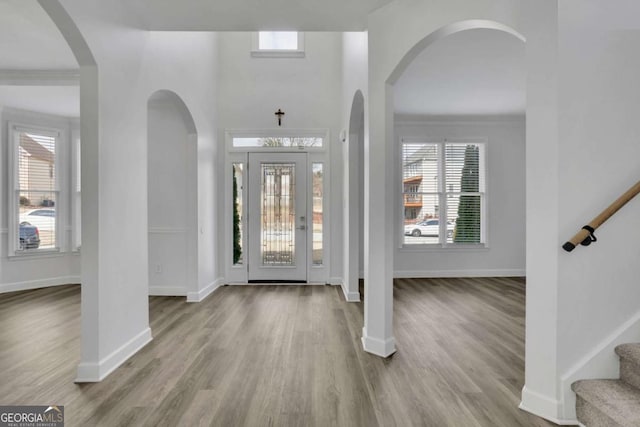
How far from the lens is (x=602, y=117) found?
6.65 ft

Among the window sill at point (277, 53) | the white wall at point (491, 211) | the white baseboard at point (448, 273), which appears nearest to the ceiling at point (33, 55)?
the window sill at point (277, 53)

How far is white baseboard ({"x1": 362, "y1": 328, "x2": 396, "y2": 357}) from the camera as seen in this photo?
296 cm

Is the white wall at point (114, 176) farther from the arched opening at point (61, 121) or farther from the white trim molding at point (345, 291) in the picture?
the white trim molding at point (345, 291)

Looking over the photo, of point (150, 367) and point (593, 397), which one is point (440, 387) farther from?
point (150, 367)

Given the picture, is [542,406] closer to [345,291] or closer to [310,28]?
[345,291]

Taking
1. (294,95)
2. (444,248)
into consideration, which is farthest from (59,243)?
(444,248)

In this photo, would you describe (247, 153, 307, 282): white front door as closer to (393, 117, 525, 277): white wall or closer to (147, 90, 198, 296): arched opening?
(147, 90, 198, 296): arched opening

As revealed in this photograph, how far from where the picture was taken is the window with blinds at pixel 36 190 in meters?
5.41

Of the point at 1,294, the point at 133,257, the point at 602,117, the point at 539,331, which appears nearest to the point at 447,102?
the point at 602,117

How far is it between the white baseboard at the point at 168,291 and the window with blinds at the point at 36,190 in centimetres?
217

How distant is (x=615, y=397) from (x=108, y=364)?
320cm

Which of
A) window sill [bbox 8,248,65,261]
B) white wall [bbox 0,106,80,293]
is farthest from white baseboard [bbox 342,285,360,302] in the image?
window sill [bbox 8,248,65,261]

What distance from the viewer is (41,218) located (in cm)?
564

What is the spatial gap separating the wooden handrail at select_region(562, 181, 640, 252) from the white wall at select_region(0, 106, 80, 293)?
6589 mm
